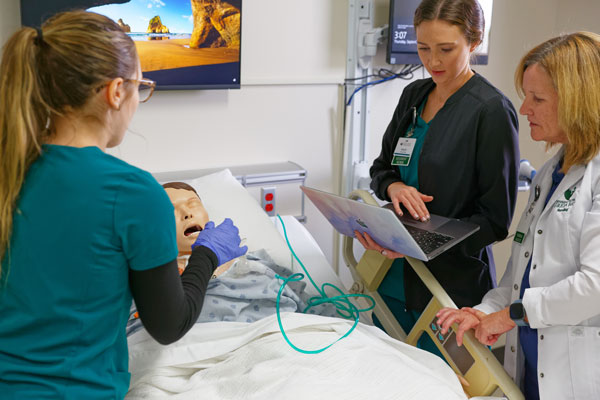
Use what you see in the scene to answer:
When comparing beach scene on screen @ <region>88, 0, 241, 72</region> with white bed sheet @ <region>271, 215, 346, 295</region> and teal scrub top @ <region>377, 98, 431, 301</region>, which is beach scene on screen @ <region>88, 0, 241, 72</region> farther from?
teal scrub top @ <region>377, 98, 431, 301</region>

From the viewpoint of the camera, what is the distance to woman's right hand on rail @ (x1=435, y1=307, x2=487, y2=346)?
1558mm

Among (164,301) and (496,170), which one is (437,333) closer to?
(496,170)

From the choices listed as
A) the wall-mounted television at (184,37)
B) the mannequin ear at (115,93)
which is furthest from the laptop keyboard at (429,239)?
the wall-mounted television at (184,37)

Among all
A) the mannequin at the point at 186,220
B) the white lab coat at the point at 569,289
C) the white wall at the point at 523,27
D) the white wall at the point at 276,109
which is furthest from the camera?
the white wall at the point at 523,27

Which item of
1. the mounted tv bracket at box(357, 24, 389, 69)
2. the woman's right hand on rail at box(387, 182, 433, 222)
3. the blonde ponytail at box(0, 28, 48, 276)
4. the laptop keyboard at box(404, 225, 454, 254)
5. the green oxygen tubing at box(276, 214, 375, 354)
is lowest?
the green oxygen tubing at box(276, 214, 375, 354)

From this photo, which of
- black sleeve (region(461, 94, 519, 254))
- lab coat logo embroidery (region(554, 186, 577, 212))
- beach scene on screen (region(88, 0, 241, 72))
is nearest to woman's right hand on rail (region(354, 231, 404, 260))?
black sleeve (region(461, 94, 519, 254))

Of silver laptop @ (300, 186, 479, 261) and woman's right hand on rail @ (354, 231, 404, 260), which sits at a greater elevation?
silver laptop @ (300, 186, 479, 261)

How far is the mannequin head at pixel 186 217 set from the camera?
1.94 metres

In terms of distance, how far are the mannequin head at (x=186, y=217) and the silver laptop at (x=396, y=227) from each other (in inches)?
Result: 15.5

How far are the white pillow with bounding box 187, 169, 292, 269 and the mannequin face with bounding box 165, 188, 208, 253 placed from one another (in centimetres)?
22

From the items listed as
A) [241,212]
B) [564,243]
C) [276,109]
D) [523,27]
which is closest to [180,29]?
[276,109]

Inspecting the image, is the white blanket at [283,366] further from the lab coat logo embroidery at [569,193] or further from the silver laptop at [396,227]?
the lab coat logo embroidery at [569,193]

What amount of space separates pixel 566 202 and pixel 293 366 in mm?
775

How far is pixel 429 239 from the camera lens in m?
1.64
